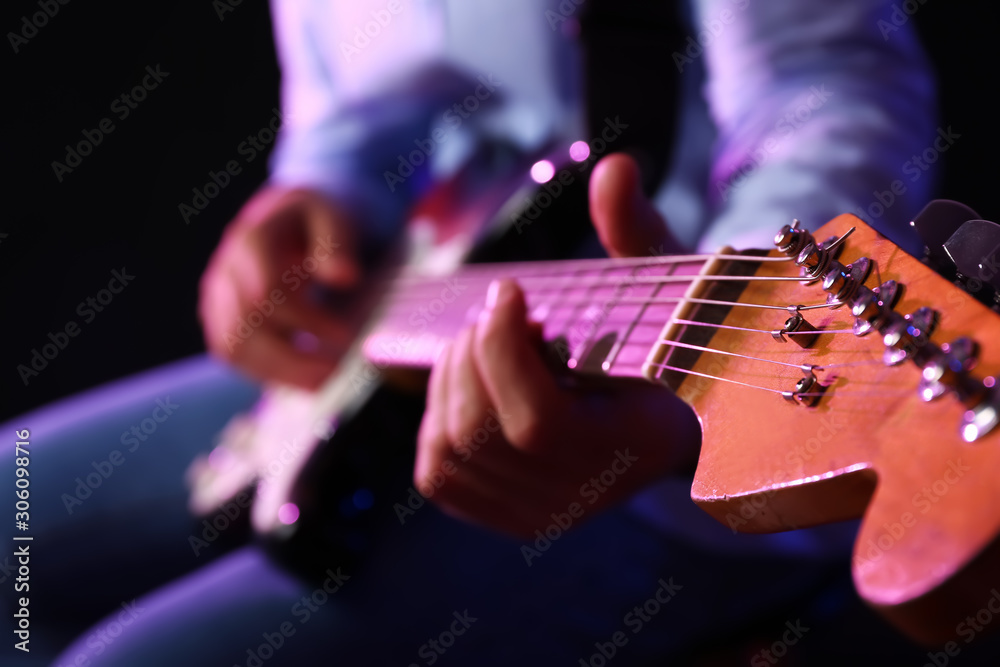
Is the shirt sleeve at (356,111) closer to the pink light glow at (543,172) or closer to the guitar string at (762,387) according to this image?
the pink light glow at (543,172)

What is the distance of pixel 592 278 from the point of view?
0.55 meters

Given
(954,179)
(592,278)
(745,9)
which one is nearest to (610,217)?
(592,278)

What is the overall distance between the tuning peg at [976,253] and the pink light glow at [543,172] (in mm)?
509

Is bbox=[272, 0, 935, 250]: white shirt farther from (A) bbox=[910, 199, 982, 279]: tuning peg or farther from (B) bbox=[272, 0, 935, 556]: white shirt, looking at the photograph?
(A) bbox=[910, 199, 982, 279]: tuning peg

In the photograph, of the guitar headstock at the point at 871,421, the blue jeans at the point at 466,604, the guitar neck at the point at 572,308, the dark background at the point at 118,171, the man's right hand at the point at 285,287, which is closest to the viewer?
the guitar headstock at the point at 871,421

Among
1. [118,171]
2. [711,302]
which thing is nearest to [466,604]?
[711,302]

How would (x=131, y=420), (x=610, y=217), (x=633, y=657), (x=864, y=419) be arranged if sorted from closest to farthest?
1. (x=864, y=419)
2. (x=610, y=217)
3. (x=633, y=657)
4. (x=131, y=420)

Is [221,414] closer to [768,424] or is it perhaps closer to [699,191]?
[699,191]

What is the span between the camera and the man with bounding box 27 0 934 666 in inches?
22.4

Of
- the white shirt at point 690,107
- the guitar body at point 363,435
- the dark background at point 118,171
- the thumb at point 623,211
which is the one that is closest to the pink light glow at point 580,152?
the guitar body at point 363,435

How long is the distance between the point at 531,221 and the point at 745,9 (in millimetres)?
300

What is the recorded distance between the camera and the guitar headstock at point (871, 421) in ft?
0.77

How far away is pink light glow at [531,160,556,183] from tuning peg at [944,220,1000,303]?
1.67 ft

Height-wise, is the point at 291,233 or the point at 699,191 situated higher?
the point at 291,233
